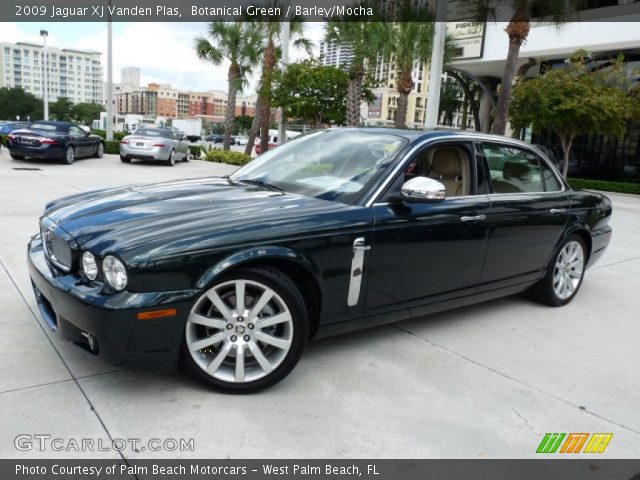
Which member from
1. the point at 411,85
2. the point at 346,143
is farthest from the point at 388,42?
the point at 346,143

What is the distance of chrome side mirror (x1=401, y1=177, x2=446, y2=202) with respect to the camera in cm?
365

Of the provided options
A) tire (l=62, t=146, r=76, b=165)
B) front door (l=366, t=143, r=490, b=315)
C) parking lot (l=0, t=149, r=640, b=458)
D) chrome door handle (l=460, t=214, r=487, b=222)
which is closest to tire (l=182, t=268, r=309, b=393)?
parking lot (l=0, t=149, r=640, b=458)

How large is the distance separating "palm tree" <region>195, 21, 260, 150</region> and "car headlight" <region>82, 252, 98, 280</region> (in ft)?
85.9

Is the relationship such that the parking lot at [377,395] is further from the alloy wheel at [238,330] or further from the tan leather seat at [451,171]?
the tan leather seat at [451,171]

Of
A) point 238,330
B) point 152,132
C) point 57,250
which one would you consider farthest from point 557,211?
point 152,132

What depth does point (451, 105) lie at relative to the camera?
179 feet

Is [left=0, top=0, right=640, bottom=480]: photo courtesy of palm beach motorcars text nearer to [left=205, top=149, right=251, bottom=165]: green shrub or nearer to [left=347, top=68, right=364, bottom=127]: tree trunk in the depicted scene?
[left=347, top=68, right=364, bottom=127]: tree trunk

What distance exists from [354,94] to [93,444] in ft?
61.7

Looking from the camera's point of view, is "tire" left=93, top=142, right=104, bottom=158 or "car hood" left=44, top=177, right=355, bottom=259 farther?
"tire" left=93, top=142, right=104, bottom=158

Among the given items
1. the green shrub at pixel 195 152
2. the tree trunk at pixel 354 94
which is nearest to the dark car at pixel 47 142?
the green shrub at pixel 195 152

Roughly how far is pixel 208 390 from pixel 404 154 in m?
2.05

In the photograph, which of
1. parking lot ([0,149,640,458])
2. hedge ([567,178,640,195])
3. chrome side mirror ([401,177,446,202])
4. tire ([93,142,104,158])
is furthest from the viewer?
hedge ([567,178,640,195])

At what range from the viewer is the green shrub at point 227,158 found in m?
23.2
